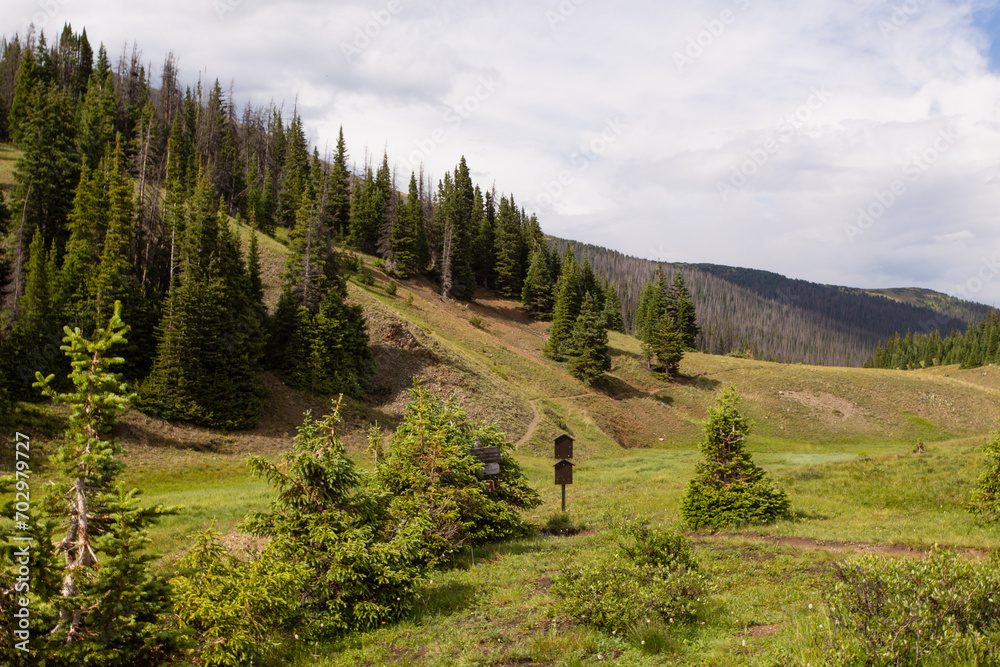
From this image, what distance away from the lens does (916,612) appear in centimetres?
576

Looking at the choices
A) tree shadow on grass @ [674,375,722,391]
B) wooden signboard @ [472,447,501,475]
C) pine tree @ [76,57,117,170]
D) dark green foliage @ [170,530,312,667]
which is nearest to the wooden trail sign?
wooden signboard @ [472,447,501,475]

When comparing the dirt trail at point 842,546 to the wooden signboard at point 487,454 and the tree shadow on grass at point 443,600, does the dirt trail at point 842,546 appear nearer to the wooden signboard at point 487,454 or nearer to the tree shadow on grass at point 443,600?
the wooden signboard at point 487,454

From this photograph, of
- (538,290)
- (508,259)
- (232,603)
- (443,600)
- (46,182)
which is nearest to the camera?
(232,603)

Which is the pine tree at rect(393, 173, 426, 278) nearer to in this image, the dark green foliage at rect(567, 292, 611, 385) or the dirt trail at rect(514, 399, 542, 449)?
the dark green foliage at rect(567, 292, 611, 385)

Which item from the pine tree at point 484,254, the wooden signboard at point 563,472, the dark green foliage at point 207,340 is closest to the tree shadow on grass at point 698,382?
the pine tree at point 484,254

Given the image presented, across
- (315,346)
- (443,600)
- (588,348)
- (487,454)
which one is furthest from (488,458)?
(588,348)

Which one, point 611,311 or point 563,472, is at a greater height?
point 611,311

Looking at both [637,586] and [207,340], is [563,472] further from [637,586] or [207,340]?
[207,340]

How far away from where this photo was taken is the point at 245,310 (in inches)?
1654

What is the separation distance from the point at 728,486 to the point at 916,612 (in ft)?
40.1

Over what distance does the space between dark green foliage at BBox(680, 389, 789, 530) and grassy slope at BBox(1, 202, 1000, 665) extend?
0.92m

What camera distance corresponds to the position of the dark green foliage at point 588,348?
65.8 metres

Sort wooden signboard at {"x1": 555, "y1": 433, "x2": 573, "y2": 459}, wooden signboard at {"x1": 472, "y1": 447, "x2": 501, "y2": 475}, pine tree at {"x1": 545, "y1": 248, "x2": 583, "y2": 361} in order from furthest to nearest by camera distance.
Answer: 1. pine tree at {"x1": 545, "y1": 248, "x2": 583, "y2": 361}
2. wooden signboard at {"x1": 555, "y1": 433, "x2": 573, "y2": 459}
3. wooden signboard at {"x1": 472, "y1": 447, "x2": 501, "y2": 475}

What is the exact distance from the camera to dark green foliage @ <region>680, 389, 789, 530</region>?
17.1 m
